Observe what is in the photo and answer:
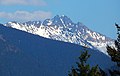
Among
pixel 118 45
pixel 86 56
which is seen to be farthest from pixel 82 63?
pixel 118 45

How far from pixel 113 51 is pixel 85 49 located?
2.13 metres

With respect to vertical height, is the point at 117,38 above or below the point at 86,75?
above

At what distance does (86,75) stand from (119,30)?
166 inches

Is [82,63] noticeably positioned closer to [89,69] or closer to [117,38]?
[89,69]

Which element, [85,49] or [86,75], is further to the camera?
[85,49]

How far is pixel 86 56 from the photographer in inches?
1329

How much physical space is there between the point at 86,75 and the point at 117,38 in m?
3.58

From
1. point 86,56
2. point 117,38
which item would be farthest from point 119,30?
point 86,56

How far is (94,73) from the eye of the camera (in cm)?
3259

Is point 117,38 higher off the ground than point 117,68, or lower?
higher

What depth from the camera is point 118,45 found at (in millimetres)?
33656

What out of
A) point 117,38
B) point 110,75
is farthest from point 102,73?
point 117,38

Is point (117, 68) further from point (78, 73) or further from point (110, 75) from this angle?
point (78, 73)

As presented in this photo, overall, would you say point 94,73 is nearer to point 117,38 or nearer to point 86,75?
point 86,75
